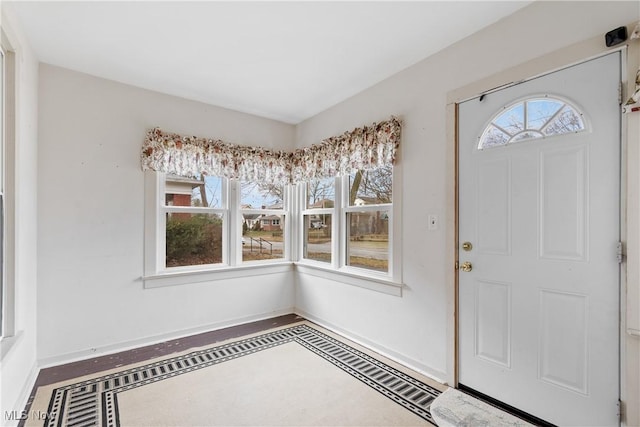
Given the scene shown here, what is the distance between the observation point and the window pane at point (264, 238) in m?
3.83

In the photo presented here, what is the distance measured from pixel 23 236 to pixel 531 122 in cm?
345

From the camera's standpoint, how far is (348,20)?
6.74 ft

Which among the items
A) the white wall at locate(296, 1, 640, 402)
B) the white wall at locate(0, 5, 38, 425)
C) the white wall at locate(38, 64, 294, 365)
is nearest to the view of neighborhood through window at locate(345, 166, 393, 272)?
the white wall at locate(296, 1, 640, 402)

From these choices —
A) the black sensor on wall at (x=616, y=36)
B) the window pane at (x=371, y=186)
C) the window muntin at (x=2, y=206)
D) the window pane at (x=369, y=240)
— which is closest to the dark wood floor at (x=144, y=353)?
the window muntin at (x=2, y=206)

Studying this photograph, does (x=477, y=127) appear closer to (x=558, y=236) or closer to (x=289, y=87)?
(x=558, y=236)

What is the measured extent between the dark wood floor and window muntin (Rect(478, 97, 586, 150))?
114 inches

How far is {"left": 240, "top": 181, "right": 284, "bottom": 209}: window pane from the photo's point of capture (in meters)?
3.80

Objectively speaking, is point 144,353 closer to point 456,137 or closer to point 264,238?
point 264,238

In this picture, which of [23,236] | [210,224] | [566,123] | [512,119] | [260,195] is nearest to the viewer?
[566,123]

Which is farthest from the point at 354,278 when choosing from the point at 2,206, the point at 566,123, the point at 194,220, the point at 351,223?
the point at 2,206

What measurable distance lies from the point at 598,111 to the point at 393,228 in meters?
1.56

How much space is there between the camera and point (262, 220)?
13.0 ft

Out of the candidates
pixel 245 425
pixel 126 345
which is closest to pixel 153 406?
pixel 245 425

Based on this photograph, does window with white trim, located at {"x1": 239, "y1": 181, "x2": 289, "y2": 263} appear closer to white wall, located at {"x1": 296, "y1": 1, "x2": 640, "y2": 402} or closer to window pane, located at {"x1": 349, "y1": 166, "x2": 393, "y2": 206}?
window pane, located at {"x1": 349, "y1": 166, "x2": 393, "y2": 206}
